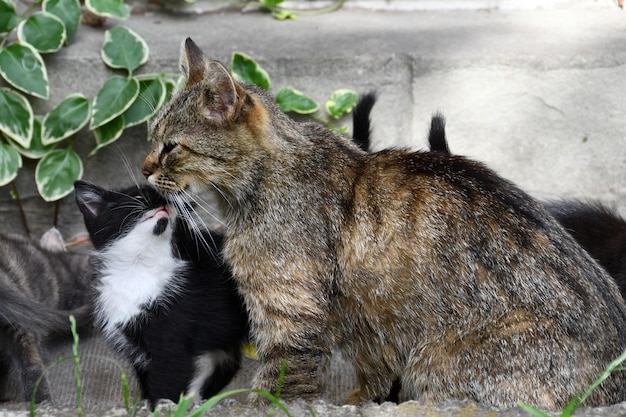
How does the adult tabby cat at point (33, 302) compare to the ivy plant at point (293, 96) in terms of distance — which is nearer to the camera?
the adult tabby cat at point (33, 302)

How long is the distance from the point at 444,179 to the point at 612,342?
2.87 feet

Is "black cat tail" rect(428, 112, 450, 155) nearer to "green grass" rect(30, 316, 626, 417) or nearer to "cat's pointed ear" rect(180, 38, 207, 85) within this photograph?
"cat's pointed ear" rect(180, 38, 207, 85)

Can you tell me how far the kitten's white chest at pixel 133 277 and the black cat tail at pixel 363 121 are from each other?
4.08 feet

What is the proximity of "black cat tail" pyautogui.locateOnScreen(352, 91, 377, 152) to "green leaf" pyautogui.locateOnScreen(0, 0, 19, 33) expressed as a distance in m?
2.01

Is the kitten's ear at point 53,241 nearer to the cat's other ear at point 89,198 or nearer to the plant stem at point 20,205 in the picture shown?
the plant stem at point 20,205

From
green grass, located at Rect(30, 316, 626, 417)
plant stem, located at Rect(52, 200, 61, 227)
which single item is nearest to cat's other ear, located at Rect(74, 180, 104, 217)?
green grass, located at Rect(30, 316, 626, 417)

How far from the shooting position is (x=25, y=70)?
484 cm

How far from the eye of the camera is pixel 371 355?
3.60m

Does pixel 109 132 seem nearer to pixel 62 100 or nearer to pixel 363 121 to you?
pixel 62 100

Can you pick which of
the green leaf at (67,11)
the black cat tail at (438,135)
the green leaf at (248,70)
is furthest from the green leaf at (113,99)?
the black cat tail at (438,135)

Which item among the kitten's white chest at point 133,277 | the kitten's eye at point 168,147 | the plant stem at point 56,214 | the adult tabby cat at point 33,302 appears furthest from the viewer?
the plant stem at point 56,214

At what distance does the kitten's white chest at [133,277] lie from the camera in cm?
366

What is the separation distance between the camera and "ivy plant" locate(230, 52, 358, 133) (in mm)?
4867

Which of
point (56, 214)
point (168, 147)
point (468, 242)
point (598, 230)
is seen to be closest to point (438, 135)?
point (598, 230)
